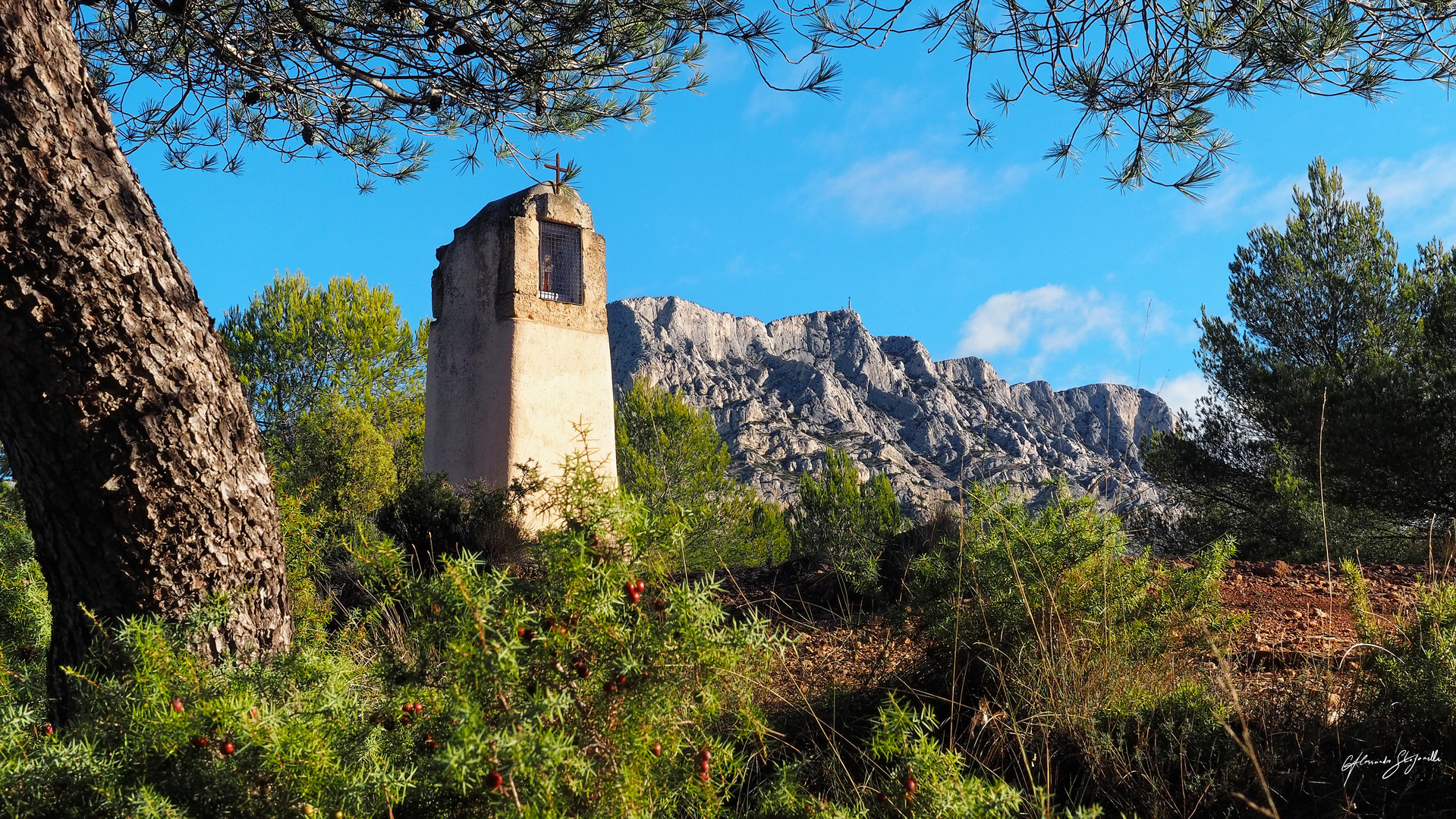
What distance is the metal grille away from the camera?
8758 mm

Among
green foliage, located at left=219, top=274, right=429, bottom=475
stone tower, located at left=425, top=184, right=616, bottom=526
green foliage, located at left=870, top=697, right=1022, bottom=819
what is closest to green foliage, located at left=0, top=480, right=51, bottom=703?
green foliage, located at left=870, top=697, right=1022, bottom=819

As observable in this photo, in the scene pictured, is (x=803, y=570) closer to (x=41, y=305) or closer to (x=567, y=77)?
(x=567, y=77)

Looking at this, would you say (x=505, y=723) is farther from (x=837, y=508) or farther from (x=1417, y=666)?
(x=837, y=508)

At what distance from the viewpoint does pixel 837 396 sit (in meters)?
46.9

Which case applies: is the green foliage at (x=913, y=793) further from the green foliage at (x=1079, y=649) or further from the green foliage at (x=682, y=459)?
the green foliage at (x=682, y=459)

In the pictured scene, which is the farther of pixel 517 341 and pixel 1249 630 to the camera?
pixel 517 341

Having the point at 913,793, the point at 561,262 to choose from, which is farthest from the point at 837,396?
the point at 913,793

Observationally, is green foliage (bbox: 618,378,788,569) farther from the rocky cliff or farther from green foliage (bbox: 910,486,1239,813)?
the rocky cliff

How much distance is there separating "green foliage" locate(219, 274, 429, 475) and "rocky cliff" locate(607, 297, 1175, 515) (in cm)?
2068

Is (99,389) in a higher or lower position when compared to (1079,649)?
higher

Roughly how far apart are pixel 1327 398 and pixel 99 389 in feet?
38.8
